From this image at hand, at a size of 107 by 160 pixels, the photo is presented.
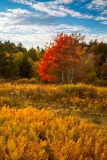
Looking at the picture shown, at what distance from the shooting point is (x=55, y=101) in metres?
11.3

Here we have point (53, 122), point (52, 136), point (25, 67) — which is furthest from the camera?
point (25, 67)

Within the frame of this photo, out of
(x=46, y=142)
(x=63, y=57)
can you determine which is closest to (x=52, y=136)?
(x=46, y=142)

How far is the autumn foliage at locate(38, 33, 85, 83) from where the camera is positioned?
88.7 feet

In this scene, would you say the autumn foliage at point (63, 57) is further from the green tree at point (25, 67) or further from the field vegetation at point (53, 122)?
the green tree at point (25, 67)

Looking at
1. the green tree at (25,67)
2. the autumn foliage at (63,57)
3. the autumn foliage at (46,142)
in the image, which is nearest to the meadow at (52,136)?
the autumn foliage at (46,142)

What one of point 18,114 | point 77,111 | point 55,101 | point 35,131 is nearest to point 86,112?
point 77,111

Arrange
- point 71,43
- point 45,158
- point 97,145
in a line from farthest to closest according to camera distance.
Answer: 1. point 71,43
2. point 97,145
3. point 45,158

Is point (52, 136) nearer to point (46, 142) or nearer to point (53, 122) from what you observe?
point (46, 142)

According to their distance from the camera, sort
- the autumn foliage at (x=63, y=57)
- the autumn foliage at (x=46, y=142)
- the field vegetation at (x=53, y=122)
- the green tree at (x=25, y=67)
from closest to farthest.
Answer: the autumn foliage at (x=46, y=142) < the field vegetation at (x=53, y=122) < the autumn foliage at (x=63, y=57) < the green tree at (x=25, y=67)

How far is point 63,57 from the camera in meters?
26.9

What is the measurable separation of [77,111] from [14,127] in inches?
157

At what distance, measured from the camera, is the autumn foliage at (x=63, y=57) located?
27.0 m

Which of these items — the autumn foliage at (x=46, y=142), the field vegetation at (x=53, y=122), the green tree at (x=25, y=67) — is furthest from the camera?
the green tree at (x=25, y=67)

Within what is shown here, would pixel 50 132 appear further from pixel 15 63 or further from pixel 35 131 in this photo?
pixel 15 63
